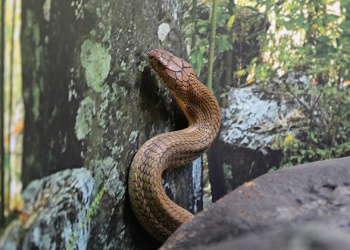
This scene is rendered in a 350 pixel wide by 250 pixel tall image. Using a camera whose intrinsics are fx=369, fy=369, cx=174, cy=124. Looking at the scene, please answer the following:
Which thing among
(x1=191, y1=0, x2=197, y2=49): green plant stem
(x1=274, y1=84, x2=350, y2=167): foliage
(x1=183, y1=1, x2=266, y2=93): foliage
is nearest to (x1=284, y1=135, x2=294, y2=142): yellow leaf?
(x1=274, y1=84, x2=350, y2=167): foliage

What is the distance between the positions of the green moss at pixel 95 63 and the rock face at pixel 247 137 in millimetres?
1515

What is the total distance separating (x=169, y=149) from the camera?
7.66ft

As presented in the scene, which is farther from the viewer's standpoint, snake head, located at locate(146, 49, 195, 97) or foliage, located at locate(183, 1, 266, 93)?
foliage, located at locate(183, 1, 266, 93)

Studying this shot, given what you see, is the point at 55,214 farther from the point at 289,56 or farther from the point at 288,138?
the point at 289,56

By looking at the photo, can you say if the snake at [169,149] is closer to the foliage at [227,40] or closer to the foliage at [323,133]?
the foliage at [227,40]

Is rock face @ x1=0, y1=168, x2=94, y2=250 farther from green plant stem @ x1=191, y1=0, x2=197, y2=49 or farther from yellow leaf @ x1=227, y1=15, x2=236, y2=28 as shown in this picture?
yellow leaf @ x1=227, y1=15, x2=236, y2=28

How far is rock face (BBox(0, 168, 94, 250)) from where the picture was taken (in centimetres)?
133

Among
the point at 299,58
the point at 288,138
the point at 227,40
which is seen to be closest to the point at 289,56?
the point at 299,58

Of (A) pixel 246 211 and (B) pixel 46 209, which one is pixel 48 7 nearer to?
(B) pixel 46 209

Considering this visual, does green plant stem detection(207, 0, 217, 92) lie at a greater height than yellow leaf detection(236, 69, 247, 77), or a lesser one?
greater

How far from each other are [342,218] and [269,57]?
236cm

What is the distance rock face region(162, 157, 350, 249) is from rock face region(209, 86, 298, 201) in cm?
174

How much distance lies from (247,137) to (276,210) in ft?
7.03

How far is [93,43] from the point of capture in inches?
73.4
